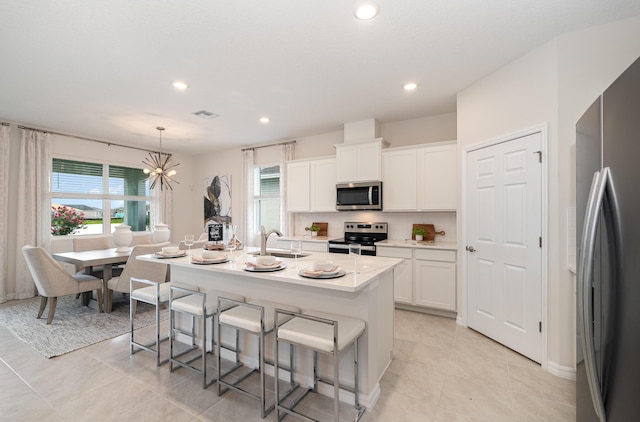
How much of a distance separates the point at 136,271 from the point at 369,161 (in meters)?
3.50

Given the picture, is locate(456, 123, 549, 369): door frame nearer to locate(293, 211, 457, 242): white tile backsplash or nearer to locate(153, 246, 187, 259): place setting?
locate(293, 211, 457, 242): white tile backsplash

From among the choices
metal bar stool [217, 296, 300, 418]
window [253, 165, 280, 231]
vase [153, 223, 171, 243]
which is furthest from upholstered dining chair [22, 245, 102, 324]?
window [253, 165, 280, 231]

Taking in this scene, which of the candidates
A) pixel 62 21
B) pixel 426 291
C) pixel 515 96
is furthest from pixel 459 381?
pixel 62 21

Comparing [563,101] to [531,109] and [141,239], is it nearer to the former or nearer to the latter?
[531,109]

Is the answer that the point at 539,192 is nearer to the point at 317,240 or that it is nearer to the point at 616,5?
the point at 616,5

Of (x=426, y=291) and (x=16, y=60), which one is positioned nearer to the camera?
(x=16, y=60)

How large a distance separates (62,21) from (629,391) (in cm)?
378

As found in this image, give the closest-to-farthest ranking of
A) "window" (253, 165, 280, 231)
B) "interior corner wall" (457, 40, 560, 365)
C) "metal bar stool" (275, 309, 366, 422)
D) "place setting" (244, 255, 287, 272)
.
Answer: "metal bar stool" (275, 309, 366, 422)
"place setting" (244, 255, 287, 272)
"interior corner wall" (457, 40, 560, 365)
"window" (253, 165, 280, 231)

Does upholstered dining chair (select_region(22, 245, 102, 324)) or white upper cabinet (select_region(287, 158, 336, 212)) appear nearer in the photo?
upholstered dining chair (select_region(22, 245, 102, 324))

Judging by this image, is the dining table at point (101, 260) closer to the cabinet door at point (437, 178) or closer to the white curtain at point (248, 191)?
the white curtain at point (248, 191)

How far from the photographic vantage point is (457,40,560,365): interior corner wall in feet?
8.07

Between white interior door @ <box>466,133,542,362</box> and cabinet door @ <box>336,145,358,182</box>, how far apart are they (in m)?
1.67

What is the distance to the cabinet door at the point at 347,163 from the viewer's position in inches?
178

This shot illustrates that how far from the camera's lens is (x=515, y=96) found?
110 inches
